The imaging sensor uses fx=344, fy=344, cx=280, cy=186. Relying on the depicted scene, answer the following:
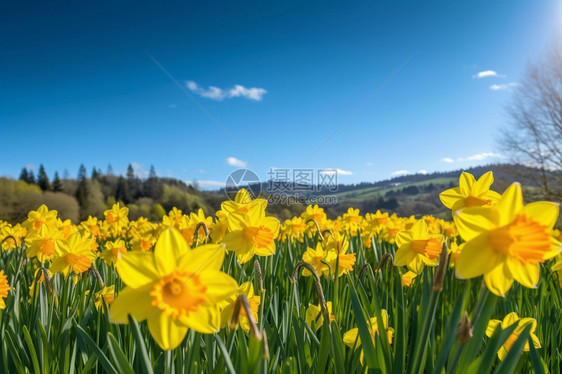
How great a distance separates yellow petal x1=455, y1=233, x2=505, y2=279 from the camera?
0.78 m

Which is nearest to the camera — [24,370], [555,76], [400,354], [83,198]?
[400,354]

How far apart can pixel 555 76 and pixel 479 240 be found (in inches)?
920

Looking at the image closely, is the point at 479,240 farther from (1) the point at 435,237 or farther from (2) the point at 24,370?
(2) the point at 24,370

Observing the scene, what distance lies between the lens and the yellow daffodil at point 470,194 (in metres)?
1.33

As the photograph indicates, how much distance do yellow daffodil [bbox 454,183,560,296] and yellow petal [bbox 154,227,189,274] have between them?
25.3 inches

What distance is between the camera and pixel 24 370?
1.37 metres

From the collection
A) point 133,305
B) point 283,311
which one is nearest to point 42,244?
point 283,311

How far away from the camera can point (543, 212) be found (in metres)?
0.83

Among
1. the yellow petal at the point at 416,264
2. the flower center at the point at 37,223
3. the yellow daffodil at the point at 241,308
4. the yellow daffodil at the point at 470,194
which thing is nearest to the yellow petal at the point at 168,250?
the yellow daffodil at the point at 241,308

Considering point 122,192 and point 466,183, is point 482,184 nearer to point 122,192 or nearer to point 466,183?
point 466,183

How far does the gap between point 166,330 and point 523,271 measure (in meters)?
0.84

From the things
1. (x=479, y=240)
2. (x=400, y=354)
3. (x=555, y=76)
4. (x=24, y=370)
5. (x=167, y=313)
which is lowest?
(x=24, y=370)

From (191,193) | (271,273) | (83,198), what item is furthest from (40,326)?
(83,198)

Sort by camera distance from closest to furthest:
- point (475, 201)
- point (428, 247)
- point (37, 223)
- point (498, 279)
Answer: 1. point (498, 279)
2. point (475, 201)
3. point (428, 247)
4. point (37, 223)
